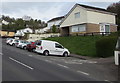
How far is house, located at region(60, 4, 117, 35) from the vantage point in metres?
36.8

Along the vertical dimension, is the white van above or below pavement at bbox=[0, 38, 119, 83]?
above

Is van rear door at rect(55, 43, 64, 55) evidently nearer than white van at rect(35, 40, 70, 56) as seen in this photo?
No

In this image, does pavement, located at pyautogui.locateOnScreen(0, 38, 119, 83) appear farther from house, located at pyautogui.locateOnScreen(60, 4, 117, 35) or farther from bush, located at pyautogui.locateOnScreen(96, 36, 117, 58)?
house, located at pyautogui.locateOnScreen(60, 4, 117, 35)

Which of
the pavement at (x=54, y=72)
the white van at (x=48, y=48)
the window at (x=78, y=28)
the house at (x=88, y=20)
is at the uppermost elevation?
the house at (x=88, y=20)

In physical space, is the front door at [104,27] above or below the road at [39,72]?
above

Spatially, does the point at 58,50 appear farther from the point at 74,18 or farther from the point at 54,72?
the point at 74,18

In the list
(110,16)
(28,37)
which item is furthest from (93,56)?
(28,37)

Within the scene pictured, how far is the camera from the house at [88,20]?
36.8m

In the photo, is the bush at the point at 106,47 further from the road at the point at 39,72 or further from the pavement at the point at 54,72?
the road at the point at 39,72

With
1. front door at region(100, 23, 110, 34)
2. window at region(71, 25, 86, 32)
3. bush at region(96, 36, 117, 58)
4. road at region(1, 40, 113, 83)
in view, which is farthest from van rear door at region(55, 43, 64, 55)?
front door at region(100, 23, 110, 34)

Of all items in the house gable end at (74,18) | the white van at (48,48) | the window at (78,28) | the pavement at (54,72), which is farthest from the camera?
the window at (78,28)

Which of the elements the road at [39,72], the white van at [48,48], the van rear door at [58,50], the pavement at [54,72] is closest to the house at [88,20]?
the van rear door at [58,50]

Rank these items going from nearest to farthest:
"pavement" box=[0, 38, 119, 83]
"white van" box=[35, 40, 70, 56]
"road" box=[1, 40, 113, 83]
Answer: "road" box=[1, 40, 113, 83] → "pavement" box=[0, 38, 119, 83] → "white van" box=[35, 40, 70, 56]

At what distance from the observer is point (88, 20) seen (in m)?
36.6
